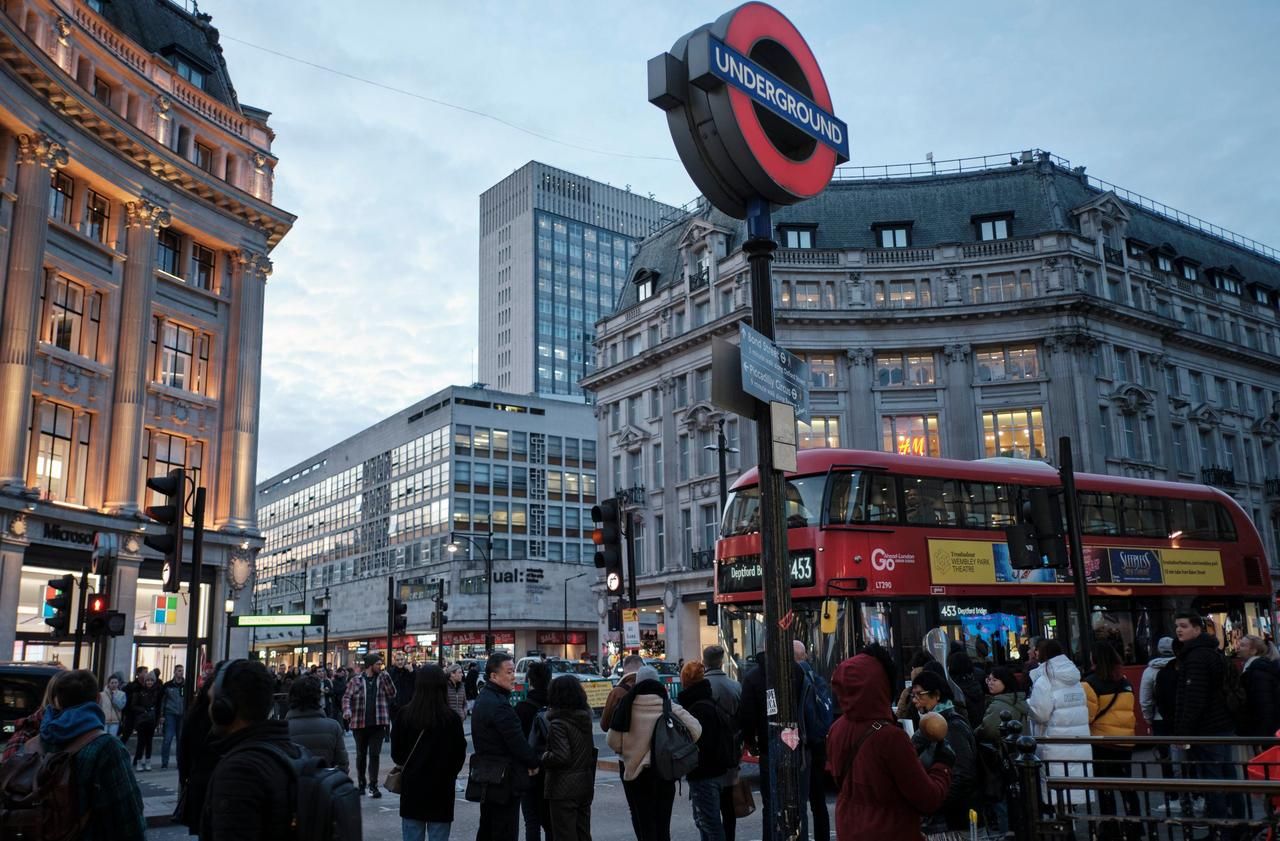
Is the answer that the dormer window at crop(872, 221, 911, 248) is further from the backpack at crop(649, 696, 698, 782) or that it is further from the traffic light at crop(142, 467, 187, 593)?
the backpack at crop(649, 696, 698, 782)

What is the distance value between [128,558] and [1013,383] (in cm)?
4012

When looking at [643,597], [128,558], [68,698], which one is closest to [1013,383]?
[643,597]

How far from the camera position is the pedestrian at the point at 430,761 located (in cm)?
811

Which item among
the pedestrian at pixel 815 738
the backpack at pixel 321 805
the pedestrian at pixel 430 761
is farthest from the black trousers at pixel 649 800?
the backpack at pixel 321 805

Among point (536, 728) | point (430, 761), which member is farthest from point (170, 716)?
point (430, 761)

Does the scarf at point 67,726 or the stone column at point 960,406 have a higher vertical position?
the stone column at point 960,406

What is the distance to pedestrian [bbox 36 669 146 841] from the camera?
518cm

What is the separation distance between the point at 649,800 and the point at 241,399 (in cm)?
3240

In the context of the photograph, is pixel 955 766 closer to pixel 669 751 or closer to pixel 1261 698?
pixel 669 751

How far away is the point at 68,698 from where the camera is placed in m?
5.35

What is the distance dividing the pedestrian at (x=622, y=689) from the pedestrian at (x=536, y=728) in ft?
1.87

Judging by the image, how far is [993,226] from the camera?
54719mm

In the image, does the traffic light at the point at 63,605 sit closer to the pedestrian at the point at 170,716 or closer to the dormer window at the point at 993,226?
the pedestrian at the point at 170,716

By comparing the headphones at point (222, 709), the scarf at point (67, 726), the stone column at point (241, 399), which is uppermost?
the stone column at point (241, 399)
